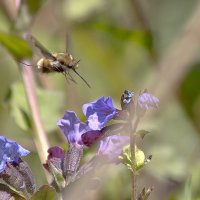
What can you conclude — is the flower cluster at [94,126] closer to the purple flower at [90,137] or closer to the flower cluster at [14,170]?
the purple flower at [90,137]

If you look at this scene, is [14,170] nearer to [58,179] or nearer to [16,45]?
[58,179]

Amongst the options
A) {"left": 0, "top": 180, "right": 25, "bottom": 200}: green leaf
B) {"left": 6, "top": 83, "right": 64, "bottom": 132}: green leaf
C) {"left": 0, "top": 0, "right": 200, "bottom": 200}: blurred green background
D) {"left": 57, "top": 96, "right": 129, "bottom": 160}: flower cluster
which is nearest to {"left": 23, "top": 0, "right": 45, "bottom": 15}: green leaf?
{"left": 0, "top": 0, "right": 200, "bottom": 200}: blurred green background

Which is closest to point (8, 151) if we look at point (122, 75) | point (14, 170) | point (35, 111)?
point (14, 170)

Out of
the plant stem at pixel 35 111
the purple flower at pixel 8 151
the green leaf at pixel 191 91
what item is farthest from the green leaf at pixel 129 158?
the green leaf at pixel 191 91

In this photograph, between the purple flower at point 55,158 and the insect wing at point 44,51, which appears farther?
the insect wing at point 44,51

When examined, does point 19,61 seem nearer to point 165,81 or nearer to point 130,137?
point 165,81

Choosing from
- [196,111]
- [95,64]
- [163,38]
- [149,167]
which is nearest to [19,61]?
[149,167]
